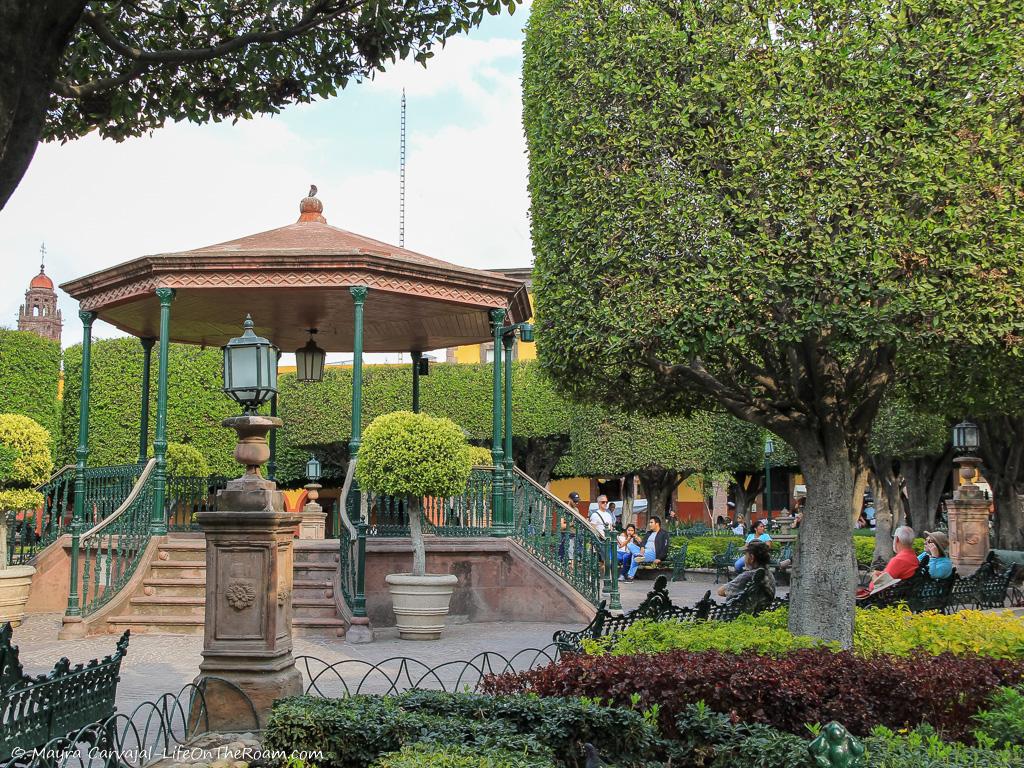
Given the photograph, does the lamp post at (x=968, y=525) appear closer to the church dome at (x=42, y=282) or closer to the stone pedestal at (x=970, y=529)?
the stone pedestal at (x=970, y=529)

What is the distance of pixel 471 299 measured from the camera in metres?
12.5

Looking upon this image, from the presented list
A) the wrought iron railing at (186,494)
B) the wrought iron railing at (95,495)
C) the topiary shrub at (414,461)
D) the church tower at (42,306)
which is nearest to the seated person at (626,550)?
the wrought iron railing at (186,494)

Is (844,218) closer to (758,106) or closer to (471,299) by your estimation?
(758,106)

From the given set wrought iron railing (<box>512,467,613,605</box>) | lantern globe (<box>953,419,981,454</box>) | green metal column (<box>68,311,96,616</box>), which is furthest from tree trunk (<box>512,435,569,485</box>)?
green metal column (<box>68,311,96,616</box>)

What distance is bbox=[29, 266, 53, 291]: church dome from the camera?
55844mm

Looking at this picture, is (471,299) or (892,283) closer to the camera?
(892,283)

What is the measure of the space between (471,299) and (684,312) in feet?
17.2

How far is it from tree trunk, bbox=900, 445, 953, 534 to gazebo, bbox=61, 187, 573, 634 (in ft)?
54.3

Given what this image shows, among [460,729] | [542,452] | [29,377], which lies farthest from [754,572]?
[542,452]

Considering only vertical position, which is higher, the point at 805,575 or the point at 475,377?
the point at 475,377

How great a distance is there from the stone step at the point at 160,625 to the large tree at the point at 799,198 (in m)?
5.25

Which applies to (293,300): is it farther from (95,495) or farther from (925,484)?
(925,484)

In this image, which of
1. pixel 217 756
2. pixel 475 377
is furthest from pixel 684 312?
pixel 475 377

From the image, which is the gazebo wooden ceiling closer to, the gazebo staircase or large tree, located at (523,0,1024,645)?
the gazebo staircase
